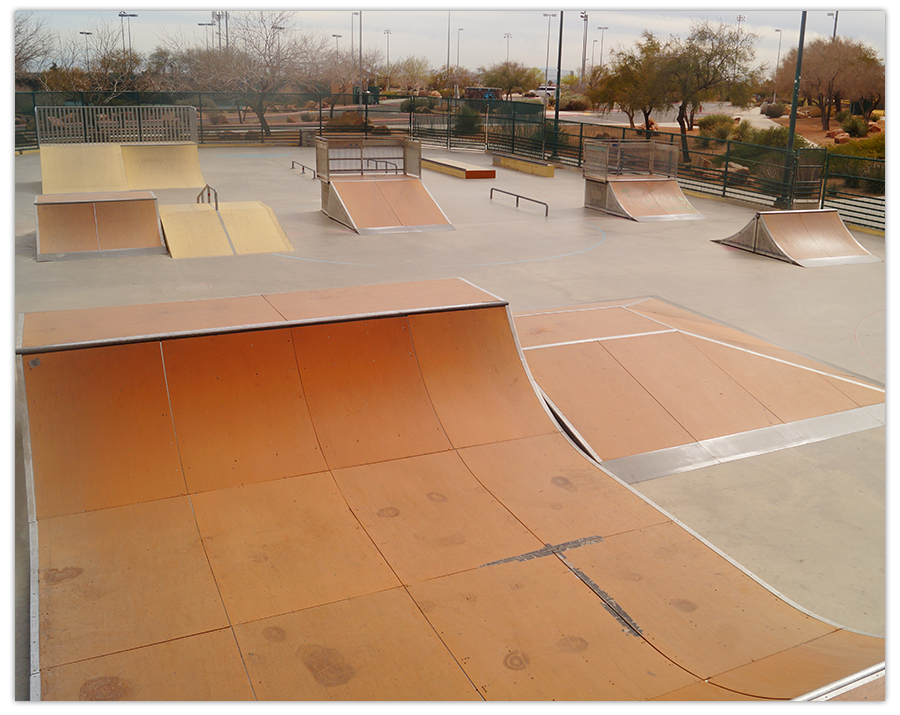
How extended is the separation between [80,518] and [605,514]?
3.57 metres

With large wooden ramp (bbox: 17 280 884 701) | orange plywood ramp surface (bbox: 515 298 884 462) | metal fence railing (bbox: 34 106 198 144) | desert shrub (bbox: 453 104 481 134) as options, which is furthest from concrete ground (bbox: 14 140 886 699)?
desert shrub (bbox: 453 104 481 134)

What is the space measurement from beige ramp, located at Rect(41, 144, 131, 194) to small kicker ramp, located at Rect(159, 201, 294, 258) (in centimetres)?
606

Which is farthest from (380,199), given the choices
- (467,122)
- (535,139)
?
→ (467,122)

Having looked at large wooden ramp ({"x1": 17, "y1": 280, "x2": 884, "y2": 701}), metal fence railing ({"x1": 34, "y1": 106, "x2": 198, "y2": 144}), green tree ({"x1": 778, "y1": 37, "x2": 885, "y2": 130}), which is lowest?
large wooden ramp ({"x1": 17, "y1": 280, "x2": 884, "y2": 701})

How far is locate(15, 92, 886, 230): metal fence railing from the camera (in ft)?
66.6

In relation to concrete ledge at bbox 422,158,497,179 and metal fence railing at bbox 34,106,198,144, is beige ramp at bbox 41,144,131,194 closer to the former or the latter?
metal fence railing at bbox 34,106,198,144

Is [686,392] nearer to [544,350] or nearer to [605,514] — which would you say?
[544,350]

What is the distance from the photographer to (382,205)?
1739 cm

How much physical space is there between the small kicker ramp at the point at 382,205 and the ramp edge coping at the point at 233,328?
395 inches

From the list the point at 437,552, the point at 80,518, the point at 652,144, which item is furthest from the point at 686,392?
the point at 652,144

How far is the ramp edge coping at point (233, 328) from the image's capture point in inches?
210

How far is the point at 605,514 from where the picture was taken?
5.41 meters

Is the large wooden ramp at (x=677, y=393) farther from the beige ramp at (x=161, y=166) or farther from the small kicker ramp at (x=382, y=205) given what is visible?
the beige ramp at (x=161, y=166)

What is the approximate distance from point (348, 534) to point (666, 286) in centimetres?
941
